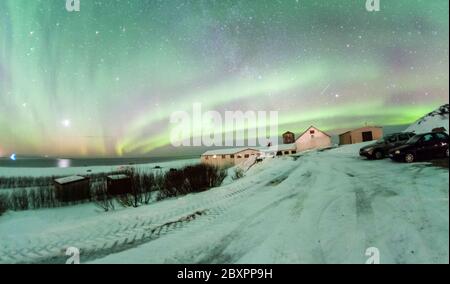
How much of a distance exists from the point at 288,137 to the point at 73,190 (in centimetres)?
1640

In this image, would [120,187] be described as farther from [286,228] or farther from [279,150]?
[286,228]

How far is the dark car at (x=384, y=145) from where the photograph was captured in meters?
5.14

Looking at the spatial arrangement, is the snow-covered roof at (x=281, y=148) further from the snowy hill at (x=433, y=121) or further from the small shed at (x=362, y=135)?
the snowy hill at (x=433, y=121)

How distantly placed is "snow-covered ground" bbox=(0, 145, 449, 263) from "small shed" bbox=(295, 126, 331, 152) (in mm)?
847

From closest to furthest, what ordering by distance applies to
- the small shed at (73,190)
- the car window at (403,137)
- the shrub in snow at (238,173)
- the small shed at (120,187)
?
1. the car window at (403,137)
2. the shrub in snow at (238,173)
3. the small shed at (120,187)
4. the small shed at (73,190)

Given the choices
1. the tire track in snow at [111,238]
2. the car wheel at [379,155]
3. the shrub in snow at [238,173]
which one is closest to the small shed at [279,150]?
the shrub in snow at [238,173]

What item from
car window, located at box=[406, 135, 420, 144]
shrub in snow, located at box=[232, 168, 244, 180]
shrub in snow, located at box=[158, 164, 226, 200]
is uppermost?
car window, located at box=[406, 135, 420, 144]

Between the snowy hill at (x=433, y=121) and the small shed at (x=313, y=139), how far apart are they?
177 centimetres

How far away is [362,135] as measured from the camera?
18.8 ft

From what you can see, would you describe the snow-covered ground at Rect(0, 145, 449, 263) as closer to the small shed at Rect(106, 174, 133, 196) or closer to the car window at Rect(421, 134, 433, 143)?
the car window at Rect(421, 134, 433, 143)

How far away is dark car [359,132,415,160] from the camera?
5.14m

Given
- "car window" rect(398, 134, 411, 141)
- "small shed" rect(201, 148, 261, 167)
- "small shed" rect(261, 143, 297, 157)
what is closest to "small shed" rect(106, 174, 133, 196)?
"small shed" rect(201, 148, 261, 167)

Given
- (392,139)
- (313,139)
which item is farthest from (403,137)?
(313,139)
